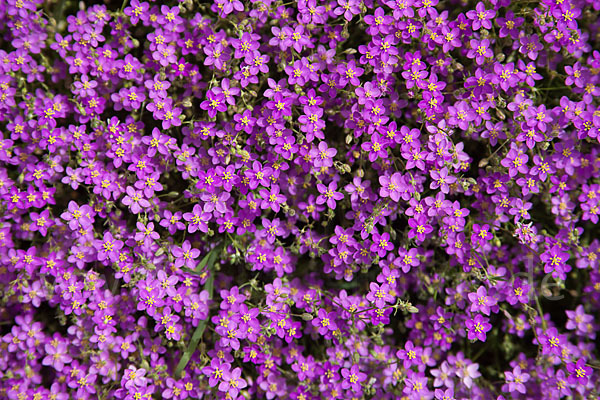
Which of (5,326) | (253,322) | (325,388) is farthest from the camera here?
(5,326)

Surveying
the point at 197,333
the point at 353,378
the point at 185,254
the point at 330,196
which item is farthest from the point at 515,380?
the point at 185,254

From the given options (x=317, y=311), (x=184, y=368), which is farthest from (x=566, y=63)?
(x=184, y=368)

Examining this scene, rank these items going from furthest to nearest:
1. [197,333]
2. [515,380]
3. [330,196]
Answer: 1. [515,380]
2. [197,333]
3. [330,196]

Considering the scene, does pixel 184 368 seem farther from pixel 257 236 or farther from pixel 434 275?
pixel 434 275

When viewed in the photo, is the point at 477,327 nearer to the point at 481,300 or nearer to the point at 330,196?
the point at 481,300

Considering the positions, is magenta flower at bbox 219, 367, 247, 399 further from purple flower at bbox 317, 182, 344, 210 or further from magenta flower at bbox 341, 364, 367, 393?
purple flower at bbox 317, 182, 344, 210

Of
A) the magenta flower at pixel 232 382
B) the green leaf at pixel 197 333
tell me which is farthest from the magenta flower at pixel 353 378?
the green leaf at pixel 197 333

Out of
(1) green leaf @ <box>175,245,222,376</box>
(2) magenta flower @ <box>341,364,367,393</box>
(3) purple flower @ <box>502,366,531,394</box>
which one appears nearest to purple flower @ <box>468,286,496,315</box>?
(3) purple flower @ <box>502,366,531,394</box>

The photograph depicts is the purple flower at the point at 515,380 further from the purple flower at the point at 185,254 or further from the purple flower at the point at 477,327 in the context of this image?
the purple flower at the point at 185,254
